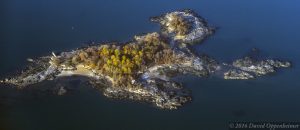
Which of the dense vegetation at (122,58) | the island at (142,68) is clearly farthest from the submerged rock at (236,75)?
the dense vegetation at (122,58)

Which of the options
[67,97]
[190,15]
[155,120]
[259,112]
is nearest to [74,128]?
[67,97]

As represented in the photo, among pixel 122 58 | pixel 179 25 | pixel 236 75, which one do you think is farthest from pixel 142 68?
pixel 179 25

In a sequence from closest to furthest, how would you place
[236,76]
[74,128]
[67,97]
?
[74,128]
[67,97]
[236,76]

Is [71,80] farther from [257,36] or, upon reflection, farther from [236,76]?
[257,36]

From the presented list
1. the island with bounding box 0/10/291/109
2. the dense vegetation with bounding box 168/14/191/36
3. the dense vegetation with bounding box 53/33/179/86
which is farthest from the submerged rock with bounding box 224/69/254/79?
the dense vegetation with bounding box 168/14/191/36

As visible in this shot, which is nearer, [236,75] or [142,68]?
[142,68]

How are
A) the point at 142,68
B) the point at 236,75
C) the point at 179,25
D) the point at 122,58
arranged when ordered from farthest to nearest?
the point at 179,25 < the point at 236,75 < the point at 142,68 < the point at 122,58

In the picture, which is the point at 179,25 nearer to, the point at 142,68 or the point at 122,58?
the point at 142,68

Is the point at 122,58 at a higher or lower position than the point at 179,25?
lower
